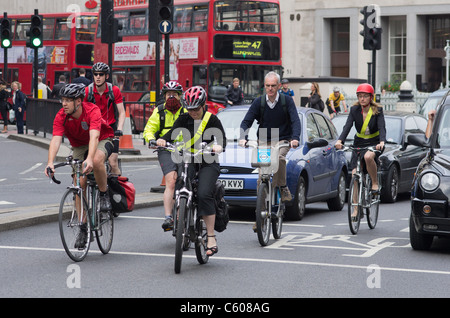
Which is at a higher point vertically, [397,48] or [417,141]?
[397,48]

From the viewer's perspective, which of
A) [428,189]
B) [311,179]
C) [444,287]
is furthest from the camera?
[311,179]

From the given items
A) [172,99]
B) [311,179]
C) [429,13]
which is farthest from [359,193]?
[429,13]

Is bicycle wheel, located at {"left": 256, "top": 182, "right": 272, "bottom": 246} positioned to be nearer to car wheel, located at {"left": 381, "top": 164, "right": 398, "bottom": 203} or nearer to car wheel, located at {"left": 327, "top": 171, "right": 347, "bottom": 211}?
car wheel, located at {"left": 327, "top": 171, "right": 347, "bottom": 211}

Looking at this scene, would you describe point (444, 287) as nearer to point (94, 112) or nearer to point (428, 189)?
point (428, 189)

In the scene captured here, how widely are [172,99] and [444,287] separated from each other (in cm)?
380

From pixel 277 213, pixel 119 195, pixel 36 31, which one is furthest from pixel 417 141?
pixel 36 31

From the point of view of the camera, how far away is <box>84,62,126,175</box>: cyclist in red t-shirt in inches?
443

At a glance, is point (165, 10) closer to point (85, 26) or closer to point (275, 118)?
point (275, 118)

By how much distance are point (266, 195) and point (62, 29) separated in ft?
94.8

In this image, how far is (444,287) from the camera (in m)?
7.40

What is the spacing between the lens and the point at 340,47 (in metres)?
64.7

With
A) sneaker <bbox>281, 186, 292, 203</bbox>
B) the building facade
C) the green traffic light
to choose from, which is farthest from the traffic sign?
the building facade

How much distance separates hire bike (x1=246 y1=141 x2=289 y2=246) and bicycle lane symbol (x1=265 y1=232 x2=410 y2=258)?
0.67ft

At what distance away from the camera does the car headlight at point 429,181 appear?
907 cm
